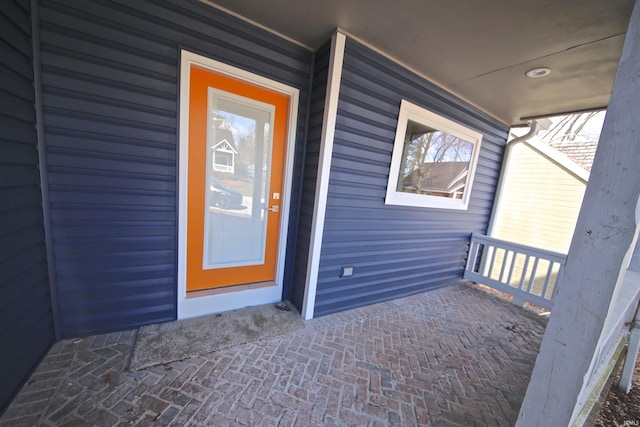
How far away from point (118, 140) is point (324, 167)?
62.5 inches

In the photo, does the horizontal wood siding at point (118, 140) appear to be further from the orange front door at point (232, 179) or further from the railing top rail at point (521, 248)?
the railing top rail at point (521, 248)

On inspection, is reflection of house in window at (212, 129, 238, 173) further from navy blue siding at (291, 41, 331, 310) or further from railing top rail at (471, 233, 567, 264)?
railing top rail at (471, 233, 567, 264)

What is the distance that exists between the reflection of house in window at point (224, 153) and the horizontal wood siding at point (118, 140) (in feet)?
1.11

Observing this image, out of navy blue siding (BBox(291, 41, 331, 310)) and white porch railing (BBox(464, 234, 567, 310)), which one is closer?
navy blue siding (BBox(291, 41, 331, 310))

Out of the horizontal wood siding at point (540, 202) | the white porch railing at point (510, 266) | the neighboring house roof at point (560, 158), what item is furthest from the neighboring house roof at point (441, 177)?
the neighboring house roof at point (560, 158)

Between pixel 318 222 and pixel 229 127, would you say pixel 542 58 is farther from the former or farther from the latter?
pixel 229 127

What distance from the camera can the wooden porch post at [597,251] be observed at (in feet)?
2.39

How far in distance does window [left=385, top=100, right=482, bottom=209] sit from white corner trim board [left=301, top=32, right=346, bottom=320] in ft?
2.75

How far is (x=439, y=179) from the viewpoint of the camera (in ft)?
10.3

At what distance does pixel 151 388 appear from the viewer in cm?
145

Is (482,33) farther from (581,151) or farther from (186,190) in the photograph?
(581,151)

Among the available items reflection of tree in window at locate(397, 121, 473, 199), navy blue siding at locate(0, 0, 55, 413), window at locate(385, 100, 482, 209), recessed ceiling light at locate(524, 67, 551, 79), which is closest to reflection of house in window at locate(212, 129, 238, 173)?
navy blue siding at locate(0, 0, 55, 413)

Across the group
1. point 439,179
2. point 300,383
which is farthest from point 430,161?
point 300,383

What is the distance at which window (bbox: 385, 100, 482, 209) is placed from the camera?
8.52 ft
